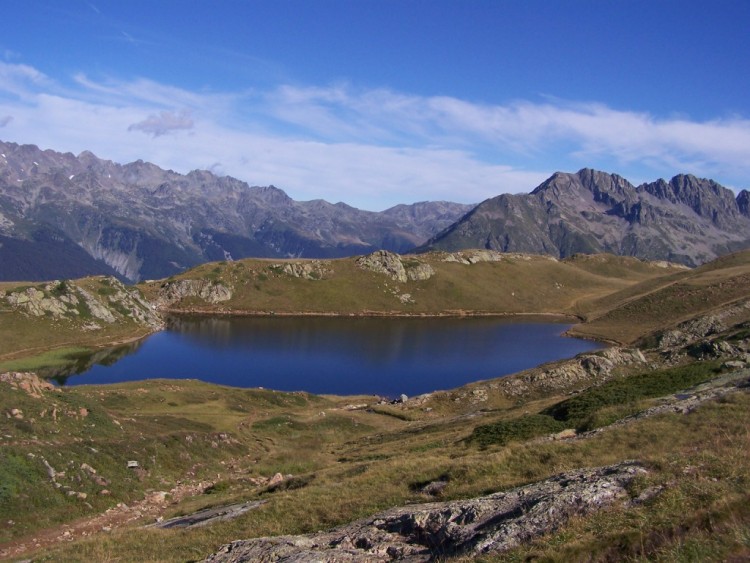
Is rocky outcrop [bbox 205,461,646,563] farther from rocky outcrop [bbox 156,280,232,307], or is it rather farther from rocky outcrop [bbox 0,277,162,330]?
rocky outcrop [bbox 156,280,232,307]

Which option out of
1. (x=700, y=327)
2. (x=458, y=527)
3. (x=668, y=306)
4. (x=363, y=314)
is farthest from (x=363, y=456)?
(x=363, y=314)

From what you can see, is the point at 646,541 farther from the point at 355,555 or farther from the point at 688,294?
the point at 688,294

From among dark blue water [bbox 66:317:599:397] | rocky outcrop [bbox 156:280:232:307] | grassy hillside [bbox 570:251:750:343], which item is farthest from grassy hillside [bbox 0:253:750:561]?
rocky outcrop [bbox 156:280:232:307]

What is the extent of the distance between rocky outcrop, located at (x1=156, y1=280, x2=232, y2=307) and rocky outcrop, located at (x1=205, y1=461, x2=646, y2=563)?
593 ft

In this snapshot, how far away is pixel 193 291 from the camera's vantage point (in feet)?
628

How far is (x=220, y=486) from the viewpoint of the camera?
35.9 metres

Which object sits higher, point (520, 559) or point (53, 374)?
point (520, 559)

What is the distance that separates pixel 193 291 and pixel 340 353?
8894cm

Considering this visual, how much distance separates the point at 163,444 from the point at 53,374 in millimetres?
64641

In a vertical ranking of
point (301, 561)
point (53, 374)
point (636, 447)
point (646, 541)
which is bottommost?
point (53, 374)

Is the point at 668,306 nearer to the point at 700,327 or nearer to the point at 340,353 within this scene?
the point at 700,327

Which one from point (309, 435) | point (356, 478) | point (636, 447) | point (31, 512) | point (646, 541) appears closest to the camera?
point (646, 541)

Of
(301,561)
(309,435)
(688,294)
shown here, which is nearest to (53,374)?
(309,435)

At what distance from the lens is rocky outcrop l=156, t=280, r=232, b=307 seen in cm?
18888
